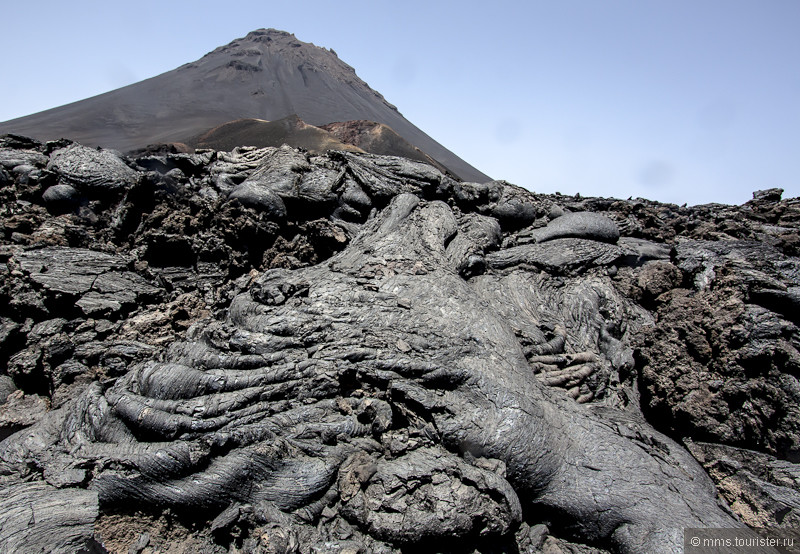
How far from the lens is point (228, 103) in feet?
69.3

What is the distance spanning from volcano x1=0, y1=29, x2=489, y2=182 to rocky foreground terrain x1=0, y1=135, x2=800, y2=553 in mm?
10474

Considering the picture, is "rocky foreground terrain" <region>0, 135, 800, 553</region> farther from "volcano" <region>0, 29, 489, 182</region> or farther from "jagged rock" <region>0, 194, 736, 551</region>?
"volcano" <region>0, 29, 489, 182</region>

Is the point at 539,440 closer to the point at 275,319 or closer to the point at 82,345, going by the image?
the point at 275,319

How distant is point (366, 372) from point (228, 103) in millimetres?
22648

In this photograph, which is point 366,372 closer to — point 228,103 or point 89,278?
point 89,278

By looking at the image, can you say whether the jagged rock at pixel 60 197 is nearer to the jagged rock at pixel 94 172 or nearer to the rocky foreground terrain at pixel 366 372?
the rocky foreground terrain at pixel 366 372

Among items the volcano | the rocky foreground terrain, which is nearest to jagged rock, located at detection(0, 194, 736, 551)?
the rocky foreground terrain

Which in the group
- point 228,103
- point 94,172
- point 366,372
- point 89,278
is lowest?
point 89,278

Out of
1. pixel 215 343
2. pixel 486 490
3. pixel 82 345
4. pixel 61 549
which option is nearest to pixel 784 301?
pixel 486 490

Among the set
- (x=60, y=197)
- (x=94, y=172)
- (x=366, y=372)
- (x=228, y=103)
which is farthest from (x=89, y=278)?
(x=228, y=103)

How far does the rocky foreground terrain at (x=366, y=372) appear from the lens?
2205 mm

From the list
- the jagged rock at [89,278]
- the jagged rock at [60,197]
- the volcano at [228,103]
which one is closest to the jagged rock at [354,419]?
the jagged rock at [89,278]

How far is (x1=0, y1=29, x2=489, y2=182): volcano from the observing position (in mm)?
15742

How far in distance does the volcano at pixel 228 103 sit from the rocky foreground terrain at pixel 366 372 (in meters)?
10.5
